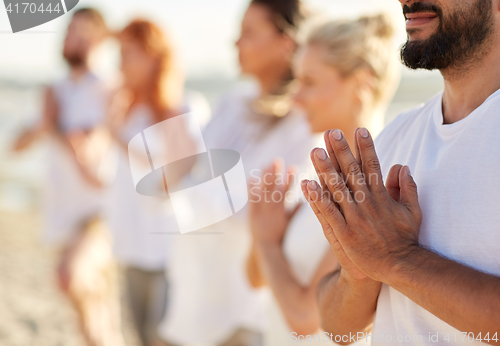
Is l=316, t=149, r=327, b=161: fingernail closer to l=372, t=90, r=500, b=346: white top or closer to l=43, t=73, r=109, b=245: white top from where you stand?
l=372, t=90, r=500, b=346: white top

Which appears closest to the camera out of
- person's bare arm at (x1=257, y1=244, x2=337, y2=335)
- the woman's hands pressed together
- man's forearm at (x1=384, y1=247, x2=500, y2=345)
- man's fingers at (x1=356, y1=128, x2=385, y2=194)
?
man's forearm at (x1=384, y1=247, x2=500, y2=345)

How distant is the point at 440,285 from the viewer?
3.45 feet

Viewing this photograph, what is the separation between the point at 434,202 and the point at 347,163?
24 cm

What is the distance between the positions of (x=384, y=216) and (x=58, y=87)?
144 inches

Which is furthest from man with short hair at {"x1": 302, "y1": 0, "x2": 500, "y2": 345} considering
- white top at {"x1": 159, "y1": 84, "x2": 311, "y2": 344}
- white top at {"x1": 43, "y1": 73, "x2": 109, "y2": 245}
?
white top at {"x1": 43, "y1": 73, "x2": 109, "y2": 245}

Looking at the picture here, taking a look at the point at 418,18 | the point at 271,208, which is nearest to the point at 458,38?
the point at 418,18

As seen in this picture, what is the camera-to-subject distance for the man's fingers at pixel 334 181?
1139mm

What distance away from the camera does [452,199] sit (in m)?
1.12

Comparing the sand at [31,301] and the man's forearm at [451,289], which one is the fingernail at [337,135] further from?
the sand at [31,301]

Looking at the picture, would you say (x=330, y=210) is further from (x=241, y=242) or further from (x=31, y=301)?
(x=31, y=301)

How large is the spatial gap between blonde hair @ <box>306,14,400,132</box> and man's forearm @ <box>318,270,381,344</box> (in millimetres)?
982

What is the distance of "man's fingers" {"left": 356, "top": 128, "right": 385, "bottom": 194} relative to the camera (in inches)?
44.6

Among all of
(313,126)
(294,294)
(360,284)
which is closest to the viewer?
(360,284)

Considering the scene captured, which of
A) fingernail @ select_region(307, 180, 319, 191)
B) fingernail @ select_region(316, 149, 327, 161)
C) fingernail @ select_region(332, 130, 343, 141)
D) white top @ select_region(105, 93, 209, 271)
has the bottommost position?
white top @ select_region(105, 93, 209, 271)
